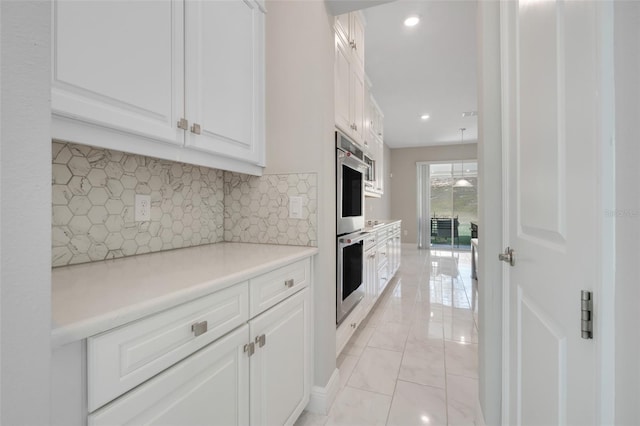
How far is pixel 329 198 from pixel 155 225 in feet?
2.92

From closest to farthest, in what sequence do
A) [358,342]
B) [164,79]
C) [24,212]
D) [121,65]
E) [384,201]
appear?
[24,212]
[121,65]
[164,79]
[358,342]
[384,201]

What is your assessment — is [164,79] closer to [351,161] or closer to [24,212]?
[24,212]

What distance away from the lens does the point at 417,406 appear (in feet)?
5.28

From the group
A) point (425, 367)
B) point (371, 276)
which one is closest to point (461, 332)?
point (425, 367)

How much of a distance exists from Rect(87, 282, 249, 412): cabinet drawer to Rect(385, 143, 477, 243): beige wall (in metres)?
7.40

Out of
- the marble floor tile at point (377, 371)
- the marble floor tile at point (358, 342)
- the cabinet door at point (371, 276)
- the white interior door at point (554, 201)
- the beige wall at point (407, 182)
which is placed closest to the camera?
the white interior door at point (554, 201)

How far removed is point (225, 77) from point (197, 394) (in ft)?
4.17

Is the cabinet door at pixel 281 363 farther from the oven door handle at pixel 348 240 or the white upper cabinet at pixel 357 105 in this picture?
the white upper cabinet at pixel 357 105

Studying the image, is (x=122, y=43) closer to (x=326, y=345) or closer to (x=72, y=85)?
(x=72, y=85)

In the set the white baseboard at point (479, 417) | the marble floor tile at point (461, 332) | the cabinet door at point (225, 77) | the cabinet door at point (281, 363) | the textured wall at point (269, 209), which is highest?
the cabinet door at point (225, 77)

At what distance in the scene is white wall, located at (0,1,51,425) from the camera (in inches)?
14.4

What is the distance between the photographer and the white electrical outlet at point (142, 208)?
130 centimetres

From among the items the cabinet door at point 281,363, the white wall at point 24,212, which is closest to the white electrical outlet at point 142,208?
the cabinet door at point 281,363

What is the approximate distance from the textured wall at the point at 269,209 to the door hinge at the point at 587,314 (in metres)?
1.14
